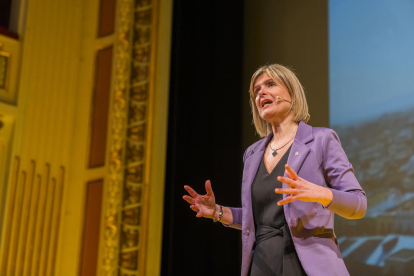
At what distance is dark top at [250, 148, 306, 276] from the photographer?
1.14m

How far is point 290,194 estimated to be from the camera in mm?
1129

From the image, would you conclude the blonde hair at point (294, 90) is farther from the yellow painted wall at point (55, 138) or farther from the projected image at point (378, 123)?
the yellow painted wall at point (55, 138)

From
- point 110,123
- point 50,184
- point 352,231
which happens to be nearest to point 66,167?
point 50,184

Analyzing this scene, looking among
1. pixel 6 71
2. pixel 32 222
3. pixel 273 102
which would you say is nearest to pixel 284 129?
pixel 273 102

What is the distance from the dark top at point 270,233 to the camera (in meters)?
1.14

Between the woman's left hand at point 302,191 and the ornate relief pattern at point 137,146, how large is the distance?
Answer: 176 centimetres

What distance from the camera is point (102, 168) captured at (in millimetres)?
2719

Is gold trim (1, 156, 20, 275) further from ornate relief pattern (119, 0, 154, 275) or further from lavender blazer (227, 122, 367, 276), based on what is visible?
lavender blazer (227, 122, 367, 276)

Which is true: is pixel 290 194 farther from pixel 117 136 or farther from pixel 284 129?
pixel 117 136

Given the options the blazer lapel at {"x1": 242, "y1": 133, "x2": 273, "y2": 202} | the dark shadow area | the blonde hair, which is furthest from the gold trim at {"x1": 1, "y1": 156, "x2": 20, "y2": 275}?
the blonde hair

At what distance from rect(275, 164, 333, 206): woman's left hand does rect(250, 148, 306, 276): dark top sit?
0.17 metres

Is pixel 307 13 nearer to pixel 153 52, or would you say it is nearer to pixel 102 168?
pixel 153 52

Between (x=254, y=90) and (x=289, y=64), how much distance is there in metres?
1.34

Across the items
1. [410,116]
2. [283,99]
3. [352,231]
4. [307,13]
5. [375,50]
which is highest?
[307,13]
